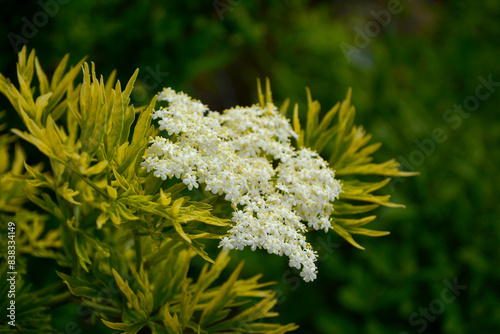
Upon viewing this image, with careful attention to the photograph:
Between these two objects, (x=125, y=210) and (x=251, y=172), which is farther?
(x=251, y=172)

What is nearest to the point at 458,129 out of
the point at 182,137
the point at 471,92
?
the point at 471,92

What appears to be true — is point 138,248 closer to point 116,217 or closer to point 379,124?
point 116,217

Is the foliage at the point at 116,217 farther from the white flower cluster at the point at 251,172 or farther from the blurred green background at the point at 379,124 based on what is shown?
the blurred green background at the point at 379,124

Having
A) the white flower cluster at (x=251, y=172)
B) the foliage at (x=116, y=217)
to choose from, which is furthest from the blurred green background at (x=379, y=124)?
the white flower cluster at (x=251, y=172)

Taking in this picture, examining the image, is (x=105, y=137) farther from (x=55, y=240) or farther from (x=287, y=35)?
(x=287, y=35)

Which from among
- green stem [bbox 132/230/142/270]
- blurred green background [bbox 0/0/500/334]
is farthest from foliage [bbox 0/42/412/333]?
blurred green background [bbox 0/0/500/334]

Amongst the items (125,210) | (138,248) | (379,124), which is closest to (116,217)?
(125,210)
